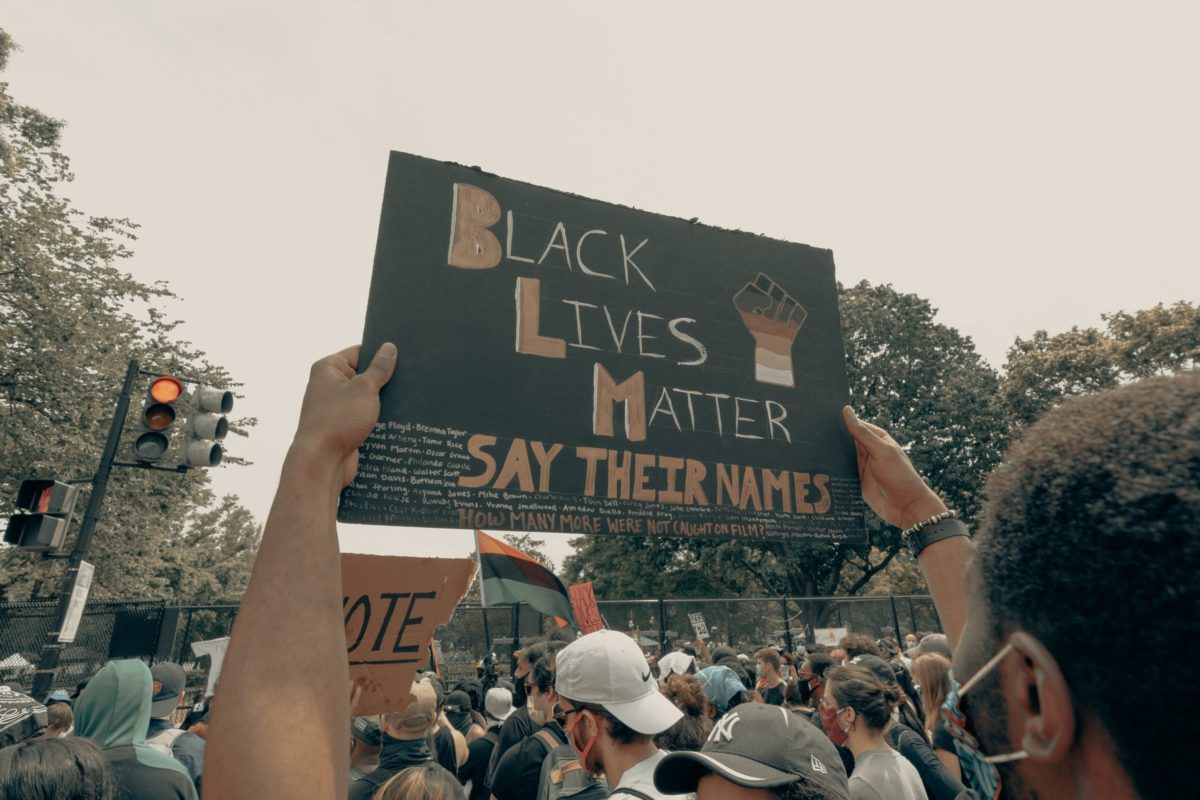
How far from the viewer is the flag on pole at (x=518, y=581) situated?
775cm

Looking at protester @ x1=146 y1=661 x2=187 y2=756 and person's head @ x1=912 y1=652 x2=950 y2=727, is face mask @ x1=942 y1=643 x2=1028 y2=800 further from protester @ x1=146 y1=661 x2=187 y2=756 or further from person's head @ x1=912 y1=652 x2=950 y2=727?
protester @ x1=146 y1=661 x2=187 y2=756

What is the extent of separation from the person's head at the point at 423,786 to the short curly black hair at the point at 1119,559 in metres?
2.82

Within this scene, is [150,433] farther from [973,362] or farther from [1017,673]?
[973,362]

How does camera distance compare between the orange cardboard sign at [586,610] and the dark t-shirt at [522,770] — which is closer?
the dark t-shirt at [522,770]

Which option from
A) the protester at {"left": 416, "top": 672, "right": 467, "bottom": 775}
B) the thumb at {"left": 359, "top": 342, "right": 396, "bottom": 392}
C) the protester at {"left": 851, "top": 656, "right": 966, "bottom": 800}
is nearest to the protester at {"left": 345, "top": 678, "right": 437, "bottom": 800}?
the protester at {"left": 416, "top": 672, "right": 467, "bottom": 775}

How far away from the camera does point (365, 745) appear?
4.51m

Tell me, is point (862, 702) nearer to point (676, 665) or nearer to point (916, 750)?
point (916, 750)

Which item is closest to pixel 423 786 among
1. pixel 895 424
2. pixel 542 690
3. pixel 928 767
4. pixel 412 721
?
pixel 412 721

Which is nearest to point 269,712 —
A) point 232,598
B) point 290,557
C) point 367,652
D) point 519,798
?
point 290,557

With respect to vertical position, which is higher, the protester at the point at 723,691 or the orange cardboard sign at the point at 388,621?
the orange cardboard sign at the point at 388,621

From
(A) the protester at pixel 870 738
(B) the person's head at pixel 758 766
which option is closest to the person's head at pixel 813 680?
(A) the protester at pixel 870 738

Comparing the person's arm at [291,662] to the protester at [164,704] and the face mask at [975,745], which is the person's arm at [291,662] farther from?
the protester at [164,704]

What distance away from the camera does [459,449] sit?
2.55m

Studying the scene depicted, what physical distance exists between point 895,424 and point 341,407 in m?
29.7
